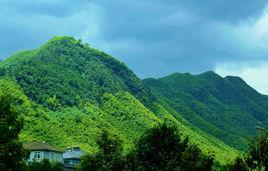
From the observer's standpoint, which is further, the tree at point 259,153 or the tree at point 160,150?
the tree at point 160,150

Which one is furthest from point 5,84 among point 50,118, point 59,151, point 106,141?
point 106,141

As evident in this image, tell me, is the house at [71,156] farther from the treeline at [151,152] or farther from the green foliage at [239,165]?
the green foliage at [239,165]

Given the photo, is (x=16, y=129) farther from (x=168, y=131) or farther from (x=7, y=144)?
(x=168, y=131)

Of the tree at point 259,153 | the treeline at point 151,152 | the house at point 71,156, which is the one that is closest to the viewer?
the tree at point 259,153

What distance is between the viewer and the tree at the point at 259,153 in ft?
159

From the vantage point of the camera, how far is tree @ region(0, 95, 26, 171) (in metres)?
40.3

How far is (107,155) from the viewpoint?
61906 mm

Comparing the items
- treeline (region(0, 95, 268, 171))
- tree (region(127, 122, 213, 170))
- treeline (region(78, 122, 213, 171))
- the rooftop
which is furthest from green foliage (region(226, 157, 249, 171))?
the rooftop

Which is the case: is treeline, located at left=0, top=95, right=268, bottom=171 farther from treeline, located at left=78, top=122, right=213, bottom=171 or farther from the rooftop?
the rooftop

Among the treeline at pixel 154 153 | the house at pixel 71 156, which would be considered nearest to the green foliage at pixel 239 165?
the treeline at pixel 154 153

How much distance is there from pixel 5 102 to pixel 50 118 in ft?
480

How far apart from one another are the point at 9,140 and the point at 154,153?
21875mm

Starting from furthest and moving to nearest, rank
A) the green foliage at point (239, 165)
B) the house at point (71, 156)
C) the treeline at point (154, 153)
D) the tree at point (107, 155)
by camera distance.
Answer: the house at point (71, 156), the tree at point (107, 155), the green foliage at point (239, 165), the treeline at point (154, 153)

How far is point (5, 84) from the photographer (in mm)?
196375
